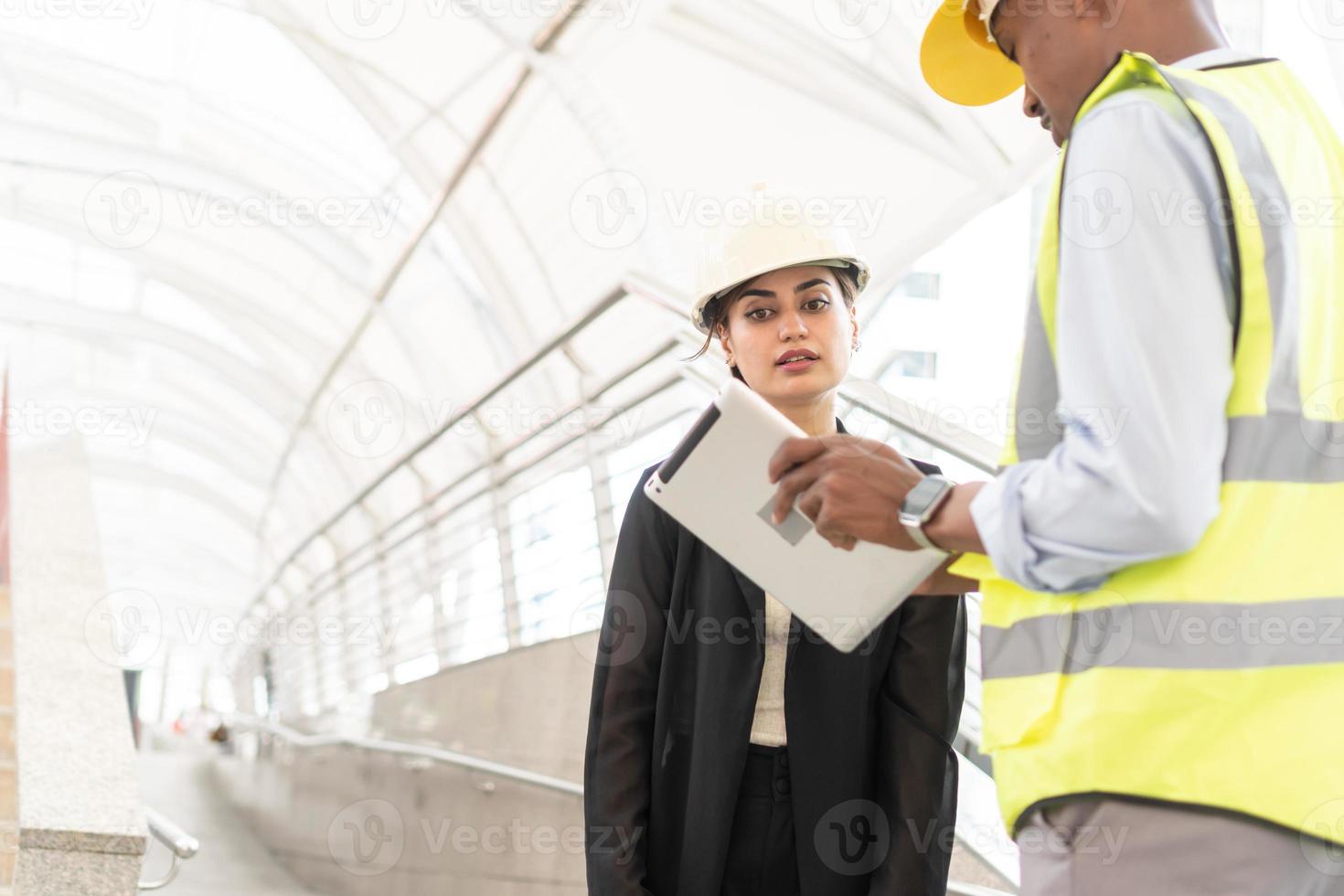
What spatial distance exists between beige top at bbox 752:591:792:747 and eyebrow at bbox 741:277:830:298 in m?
0.61

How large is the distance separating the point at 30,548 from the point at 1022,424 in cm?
525

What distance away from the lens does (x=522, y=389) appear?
43.1 feet

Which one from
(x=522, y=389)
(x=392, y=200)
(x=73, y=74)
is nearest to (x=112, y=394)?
(x=73, y=74)

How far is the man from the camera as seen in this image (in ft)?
3.98

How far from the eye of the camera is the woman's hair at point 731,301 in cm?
252

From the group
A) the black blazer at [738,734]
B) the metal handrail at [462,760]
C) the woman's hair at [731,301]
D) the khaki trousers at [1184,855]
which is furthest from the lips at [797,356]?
the metal handrail at [462,760]

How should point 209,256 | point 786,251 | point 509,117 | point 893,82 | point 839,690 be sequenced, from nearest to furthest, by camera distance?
1. point 839,690
2. point 786,251
3. point 893,82
4. point 509,117
5. point 209,256

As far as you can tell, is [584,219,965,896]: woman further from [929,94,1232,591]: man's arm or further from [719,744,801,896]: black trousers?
[929,94,1232,591]: man's arm

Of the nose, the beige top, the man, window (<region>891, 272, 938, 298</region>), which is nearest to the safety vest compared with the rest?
the man

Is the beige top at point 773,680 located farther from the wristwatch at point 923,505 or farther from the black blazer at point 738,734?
Result: the wristwatch at point 923,505

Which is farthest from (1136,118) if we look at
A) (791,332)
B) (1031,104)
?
(791,332)

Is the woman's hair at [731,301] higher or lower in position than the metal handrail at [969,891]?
higher

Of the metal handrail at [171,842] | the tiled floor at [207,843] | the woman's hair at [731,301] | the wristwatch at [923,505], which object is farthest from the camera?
the tiled floor at [207,843]

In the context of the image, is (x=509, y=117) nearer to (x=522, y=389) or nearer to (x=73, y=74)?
(x=522, y=389)
